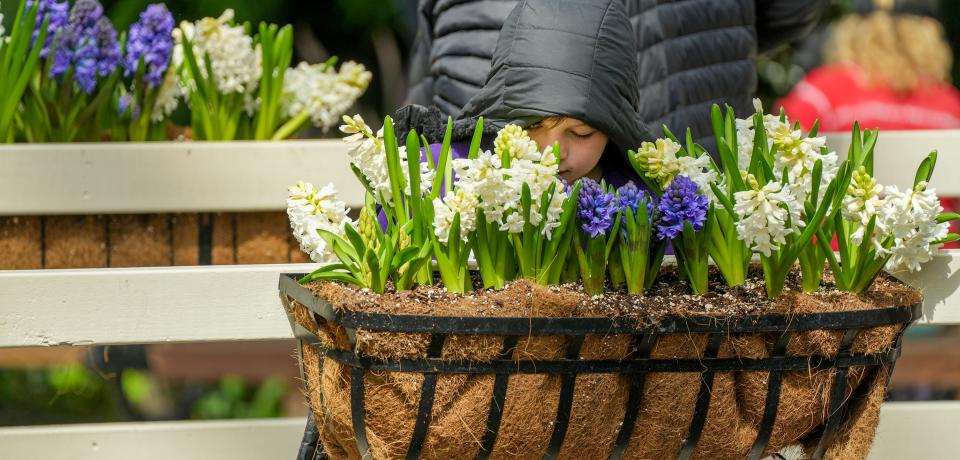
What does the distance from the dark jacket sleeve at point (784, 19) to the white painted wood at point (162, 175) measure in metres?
0.99

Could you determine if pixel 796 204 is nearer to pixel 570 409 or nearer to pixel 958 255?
pixel 570 409

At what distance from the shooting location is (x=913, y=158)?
2293mm

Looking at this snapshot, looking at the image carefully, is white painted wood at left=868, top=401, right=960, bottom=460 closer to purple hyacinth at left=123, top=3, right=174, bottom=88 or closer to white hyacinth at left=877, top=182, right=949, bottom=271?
white hyacinth at left=877, top=182, right=949, bottom=271

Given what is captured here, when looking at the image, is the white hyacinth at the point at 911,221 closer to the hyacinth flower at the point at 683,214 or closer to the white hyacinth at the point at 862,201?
the white hyacinth at the point at 862,201

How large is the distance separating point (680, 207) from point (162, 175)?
1195mm

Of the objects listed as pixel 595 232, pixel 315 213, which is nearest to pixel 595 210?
pixel 595 232

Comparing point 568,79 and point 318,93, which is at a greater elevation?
point 568,79

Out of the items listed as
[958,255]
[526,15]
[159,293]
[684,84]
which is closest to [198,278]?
[159,293]

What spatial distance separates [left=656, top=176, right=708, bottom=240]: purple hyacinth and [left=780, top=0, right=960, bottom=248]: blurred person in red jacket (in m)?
2.14

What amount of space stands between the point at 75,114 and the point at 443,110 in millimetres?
843

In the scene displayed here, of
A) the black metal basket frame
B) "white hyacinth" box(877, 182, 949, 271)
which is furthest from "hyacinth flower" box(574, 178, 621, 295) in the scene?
"white hyacinth" box(877, 182, 949, 271)

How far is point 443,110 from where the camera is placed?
2291mm

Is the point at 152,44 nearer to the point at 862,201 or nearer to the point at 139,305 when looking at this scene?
the point at 139,305

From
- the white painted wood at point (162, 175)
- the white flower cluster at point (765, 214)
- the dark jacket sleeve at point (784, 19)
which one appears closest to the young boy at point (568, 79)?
the white flower cluster at point (765, 214)
